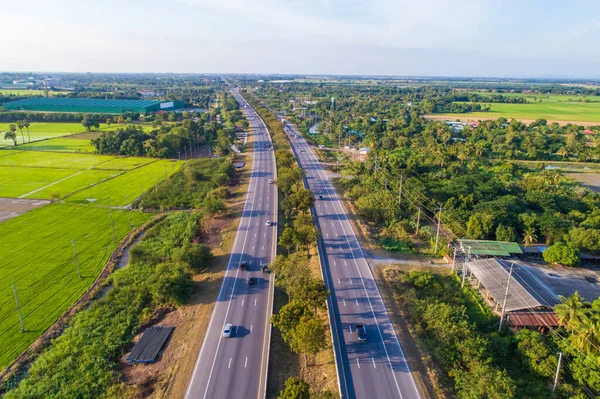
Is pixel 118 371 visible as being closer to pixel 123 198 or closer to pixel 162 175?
pixel 123 198

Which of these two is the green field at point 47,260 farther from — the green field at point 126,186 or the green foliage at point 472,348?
the green foliage at point 472,348

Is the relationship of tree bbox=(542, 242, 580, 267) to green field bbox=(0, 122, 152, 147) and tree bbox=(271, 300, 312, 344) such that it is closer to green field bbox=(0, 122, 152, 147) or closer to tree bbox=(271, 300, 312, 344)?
tree bbox=(271, 300, 312, 344)

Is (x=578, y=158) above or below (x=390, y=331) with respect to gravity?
above

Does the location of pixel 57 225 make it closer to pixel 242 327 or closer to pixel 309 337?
pixel 242 327

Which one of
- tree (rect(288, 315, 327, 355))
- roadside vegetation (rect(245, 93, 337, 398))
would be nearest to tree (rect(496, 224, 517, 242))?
roadside vegetation (rect(245, 93, 337, 398))

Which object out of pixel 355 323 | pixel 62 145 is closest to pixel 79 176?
pixel 62 145

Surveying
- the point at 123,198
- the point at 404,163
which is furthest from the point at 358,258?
the point at 123,198

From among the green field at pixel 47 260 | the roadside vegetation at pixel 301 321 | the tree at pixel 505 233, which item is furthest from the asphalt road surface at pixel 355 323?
the green field at pixel 47 260
